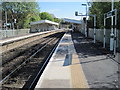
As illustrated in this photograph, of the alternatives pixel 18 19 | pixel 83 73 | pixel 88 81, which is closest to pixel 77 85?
pixel 88 81

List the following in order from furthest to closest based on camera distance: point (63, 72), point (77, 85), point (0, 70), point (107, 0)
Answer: point (107, 0)
point (0, 70)
point (63, 72)
point (77, 85)

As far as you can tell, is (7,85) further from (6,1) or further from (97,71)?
(6,1)

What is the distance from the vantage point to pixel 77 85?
6.26m

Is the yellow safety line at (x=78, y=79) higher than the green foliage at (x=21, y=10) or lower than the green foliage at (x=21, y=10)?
lower

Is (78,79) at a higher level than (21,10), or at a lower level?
lower

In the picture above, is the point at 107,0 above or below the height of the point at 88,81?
above

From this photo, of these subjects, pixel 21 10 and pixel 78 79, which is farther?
pixel 21 10

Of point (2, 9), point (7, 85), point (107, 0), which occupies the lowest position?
point (7, 85)

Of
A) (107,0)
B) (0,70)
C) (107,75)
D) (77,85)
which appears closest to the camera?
(77,85)

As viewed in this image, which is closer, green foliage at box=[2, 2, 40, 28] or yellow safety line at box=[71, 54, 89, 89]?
yellow safety line at box=[71, 54, 89, 89]

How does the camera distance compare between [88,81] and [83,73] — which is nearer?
[88,81]

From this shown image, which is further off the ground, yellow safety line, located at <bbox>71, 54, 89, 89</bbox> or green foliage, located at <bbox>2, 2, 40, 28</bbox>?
green foliage, located at <bbox>2, 2, 40, 28</bbox>

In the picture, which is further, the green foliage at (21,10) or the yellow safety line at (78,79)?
the green foliage at (21,10)

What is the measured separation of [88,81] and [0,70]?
17.3 feet
